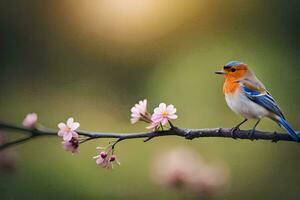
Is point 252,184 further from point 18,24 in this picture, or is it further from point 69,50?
point 18,24

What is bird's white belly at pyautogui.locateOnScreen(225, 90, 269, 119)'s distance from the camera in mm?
1102

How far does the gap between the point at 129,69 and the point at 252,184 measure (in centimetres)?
134

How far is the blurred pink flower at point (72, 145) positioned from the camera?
32.8 inches

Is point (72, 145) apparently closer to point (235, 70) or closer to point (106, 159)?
point (106, 159)

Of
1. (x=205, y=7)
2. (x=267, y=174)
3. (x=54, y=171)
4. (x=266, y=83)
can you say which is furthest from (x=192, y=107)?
(x=205, y=7)

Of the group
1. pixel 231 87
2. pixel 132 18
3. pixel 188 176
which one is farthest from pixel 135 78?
pixel 231 87

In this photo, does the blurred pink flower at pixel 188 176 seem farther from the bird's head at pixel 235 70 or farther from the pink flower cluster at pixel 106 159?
the pink flower cluster at pixel 106 159

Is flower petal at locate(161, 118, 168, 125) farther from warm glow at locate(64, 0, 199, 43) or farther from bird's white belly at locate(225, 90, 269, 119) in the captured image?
warm glow at locate(64, 0, 199, 43)

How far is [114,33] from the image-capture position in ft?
12.0

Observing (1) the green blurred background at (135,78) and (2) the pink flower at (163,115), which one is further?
(1) the green blurred background at (135,78)

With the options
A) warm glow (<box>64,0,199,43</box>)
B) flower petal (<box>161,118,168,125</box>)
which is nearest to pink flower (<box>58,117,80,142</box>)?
flower petal (<box>161,118,168,125</box>)

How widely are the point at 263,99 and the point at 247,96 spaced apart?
38mm

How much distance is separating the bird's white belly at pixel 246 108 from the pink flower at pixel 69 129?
1.17 feet

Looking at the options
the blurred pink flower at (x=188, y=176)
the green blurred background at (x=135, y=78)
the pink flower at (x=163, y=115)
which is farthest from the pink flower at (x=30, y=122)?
the green blurred background at (x=135, y=78)
